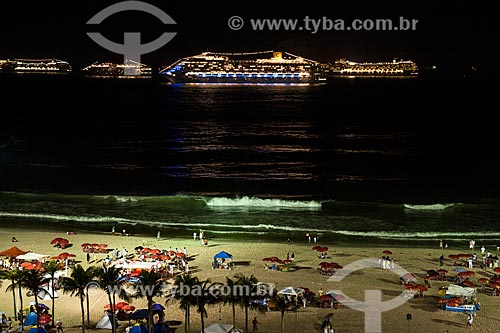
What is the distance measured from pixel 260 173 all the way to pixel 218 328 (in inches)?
1513

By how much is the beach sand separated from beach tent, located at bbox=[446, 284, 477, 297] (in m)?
0.68

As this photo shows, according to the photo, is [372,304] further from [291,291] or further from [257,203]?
[257,203]

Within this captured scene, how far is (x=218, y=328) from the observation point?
69.6 feet

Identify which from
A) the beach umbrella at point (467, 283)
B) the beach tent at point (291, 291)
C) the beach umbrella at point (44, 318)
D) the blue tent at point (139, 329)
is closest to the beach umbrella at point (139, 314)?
the blue tent at point (139, 329)

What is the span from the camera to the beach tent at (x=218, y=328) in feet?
69.3

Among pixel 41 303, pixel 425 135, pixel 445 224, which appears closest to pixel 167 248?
pixel 41 303

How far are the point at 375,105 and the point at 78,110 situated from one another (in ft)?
214

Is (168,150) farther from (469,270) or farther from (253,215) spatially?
(469,270)

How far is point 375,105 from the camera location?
139 metres

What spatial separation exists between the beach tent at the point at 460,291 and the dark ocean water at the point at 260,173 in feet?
37.8

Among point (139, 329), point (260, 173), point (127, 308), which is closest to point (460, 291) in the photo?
point (139, 329)

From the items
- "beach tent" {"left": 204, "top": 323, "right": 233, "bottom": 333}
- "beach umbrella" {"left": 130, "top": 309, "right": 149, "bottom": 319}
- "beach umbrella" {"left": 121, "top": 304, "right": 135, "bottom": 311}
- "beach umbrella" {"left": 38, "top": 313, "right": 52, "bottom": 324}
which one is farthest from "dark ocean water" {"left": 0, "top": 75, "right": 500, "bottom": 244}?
"beach tent" {"left": 204, "top": 323, "right": 233, "bottom": 333}

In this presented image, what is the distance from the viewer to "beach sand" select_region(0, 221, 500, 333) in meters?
23.1

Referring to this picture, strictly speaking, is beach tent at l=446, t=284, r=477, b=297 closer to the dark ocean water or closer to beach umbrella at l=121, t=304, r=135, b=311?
the dark ocean water
